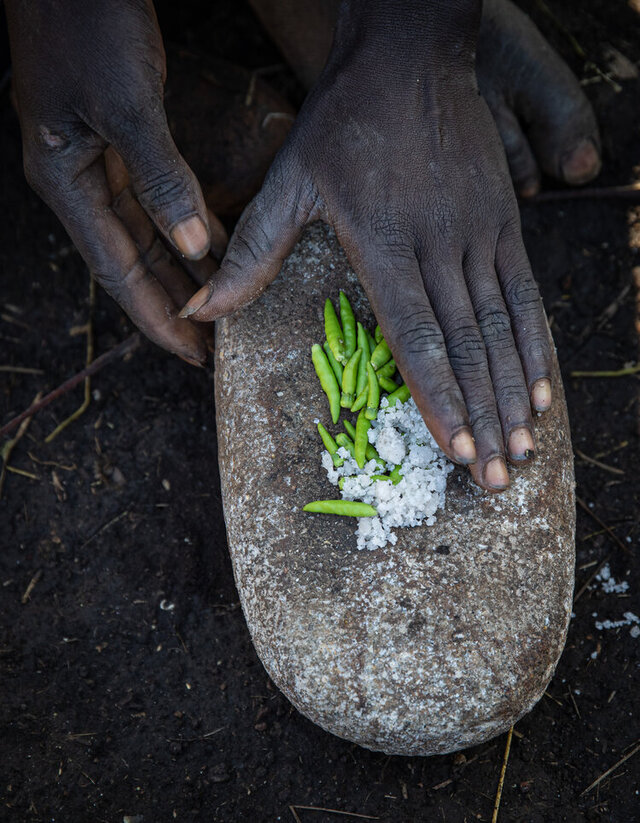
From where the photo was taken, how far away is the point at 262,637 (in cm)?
237

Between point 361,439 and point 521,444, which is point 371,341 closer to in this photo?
point 361,439

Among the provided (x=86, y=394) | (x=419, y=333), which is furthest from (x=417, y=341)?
(x=86, y=394)

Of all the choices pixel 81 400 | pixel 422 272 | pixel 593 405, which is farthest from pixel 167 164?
pixel 593 405

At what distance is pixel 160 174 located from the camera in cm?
223

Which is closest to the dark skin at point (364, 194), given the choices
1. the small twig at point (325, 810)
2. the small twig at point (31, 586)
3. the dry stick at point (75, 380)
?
the dry stick at point (75, 380)

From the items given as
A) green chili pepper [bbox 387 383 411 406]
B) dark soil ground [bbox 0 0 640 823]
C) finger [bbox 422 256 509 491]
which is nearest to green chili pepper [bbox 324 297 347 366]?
green chili pepper [bbox 387 383 411 406]

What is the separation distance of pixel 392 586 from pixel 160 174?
149 centimetres

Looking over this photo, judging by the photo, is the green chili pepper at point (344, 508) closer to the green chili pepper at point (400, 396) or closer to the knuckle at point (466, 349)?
the green chili pepper at point (400, 396)

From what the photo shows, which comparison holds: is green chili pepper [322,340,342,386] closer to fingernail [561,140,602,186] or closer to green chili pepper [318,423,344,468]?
green chili pepper [318,423,344,468]

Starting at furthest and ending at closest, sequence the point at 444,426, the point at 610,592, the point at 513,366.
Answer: the point at 610,592 → the point at 513,366 → the point at 444,426

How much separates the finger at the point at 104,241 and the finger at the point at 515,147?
1.77m

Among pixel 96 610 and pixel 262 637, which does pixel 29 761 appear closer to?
pixel 96 610

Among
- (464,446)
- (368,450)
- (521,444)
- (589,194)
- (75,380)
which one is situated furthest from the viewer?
(589,194)

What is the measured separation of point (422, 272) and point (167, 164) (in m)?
0.90
